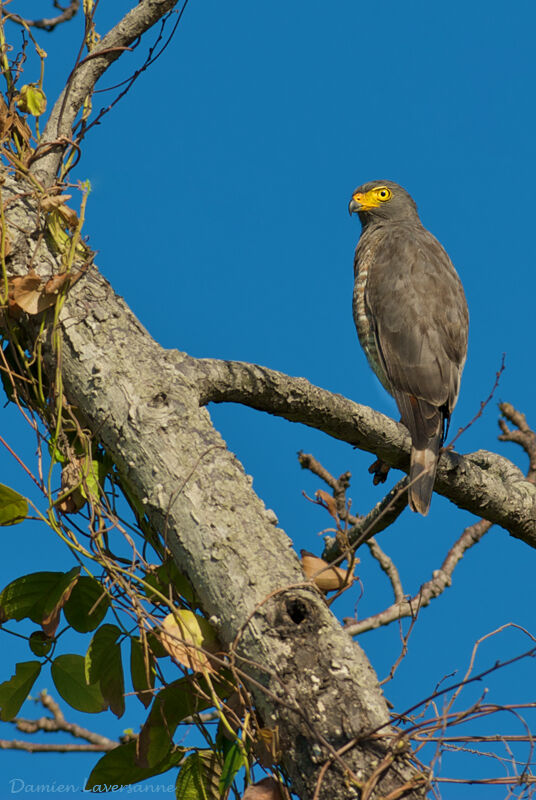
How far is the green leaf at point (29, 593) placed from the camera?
7.46 feet

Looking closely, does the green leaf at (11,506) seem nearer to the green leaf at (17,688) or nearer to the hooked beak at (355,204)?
the green leaf at (17,688)

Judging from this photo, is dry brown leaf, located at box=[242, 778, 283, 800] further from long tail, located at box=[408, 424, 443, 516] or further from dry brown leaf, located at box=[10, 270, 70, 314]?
long tail, located at box=[408, 424, 443, 516]

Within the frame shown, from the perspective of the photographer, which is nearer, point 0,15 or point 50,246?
point 50,246

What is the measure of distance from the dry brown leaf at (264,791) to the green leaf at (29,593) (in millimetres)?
789

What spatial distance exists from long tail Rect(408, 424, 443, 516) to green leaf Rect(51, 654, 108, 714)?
140 centimetres

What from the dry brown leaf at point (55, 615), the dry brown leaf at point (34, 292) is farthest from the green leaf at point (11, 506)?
the dry brown leaf at point (34, 292)

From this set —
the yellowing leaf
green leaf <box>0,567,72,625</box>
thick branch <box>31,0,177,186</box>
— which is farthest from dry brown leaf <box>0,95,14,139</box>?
the yellowing leaf

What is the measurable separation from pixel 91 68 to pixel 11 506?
1611 millimetres

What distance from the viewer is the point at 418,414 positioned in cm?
403

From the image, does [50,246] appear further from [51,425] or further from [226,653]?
[226,653]

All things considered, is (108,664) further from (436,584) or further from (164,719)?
(436,584)

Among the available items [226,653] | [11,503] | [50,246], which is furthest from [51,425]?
[226,653]

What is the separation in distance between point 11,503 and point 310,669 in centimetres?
96

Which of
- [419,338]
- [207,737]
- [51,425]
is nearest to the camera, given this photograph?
[207,737]
